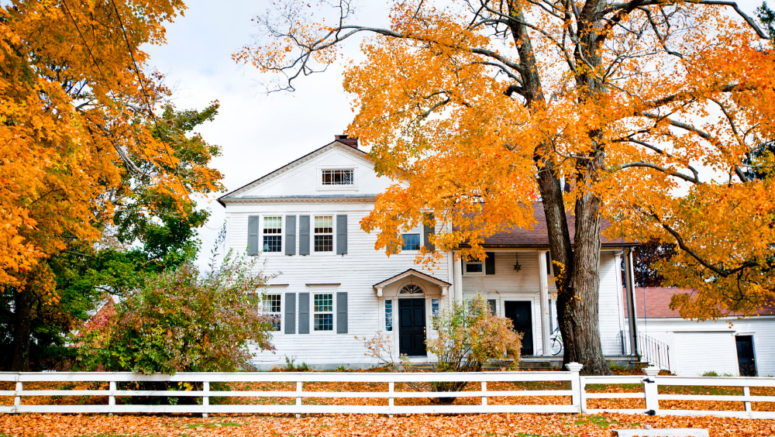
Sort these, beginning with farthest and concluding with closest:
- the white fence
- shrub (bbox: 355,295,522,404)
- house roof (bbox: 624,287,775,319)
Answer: house roof (bbox: 624,287,775,319)
shrub (bbox: 355,295,522,404)
the white fence

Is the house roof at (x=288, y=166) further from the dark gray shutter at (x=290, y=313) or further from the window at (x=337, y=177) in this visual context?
the dark gray shutter at (x=290, y=313)

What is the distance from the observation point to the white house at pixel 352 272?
1723 cm

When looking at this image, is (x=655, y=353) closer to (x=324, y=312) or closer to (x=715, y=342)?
(x=715, y=342)

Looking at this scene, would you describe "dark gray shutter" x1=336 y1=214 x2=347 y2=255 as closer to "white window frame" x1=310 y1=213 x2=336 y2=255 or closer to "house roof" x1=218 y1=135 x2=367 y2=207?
"white window frame" x1=310 y1=213 x2=336 y2=255

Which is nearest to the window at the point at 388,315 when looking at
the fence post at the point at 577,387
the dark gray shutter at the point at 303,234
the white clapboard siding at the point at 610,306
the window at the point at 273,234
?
the dark gray shutter at the point at 303,234

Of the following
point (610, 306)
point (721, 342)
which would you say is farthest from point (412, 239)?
point (721, 342)

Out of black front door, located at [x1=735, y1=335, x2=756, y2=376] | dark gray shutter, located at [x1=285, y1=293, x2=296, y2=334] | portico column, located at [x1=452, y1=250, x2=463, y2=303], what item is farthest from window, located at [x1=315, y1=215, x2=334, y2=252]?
black front door, located at [x1=735, y1=335, x2=756, y2=376]

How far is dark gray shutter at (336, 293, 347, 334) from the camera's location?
1730cm

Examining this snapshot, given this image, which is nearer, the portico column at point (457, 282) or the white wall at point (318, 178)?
the portico column at point (457, 282)

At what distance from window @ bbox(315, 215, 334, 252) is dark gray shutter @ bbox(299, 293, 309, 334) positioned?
65.3 inches

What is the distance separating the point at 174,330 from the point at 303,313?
8101 millimetres

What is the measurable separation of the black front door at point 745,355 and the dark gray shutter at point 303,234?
59.0 ft

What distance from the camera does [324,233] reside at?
1795 centimetres

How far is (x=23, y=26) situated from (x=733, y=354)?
81.3 ft
